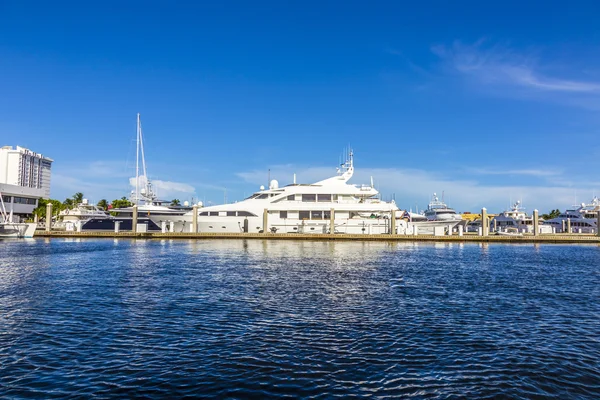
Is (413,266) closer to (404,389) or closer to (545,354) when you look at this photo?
(545,354)

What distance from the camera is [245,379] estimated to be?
29.2 ft

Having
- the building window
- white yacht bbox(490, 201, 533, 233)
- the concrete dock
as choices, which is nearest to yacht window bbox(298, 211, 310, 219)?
the building window

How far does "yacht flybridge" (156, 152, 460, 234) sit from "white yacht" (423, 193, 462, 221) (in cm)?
2703

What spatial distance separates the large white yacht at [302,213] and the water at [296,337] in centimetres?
3903

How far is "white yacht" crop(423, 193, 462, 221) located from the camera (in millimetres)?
85688

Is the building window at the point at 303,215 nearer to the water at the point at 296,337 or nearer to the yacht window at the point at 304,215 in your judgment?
the yacht window at the point at 304,215

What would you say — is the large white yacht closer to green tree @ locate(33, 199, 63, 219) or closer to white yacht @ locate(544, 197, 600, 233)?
green tree @ locate(33, 199, 63, 219)

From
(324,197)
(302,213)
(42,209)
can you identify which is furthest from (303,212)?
(42,209)

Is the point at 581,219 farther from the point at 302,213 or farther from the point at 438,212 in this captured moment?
the point at 302,213

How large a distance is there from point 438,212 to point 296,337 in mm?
85037

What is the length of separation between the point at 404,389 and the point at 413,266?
71.7 feet

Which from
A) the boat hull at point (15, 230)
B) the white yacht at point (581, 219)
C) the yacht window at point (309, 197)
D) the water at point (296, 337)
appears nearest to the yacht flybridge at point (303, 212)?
the yacht window at point (309, 197)

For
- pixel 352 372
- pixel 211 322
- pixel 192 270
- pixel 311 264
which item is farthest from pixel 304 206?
pixel 352 372

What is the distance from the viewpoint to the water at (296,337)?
8.65 metres
